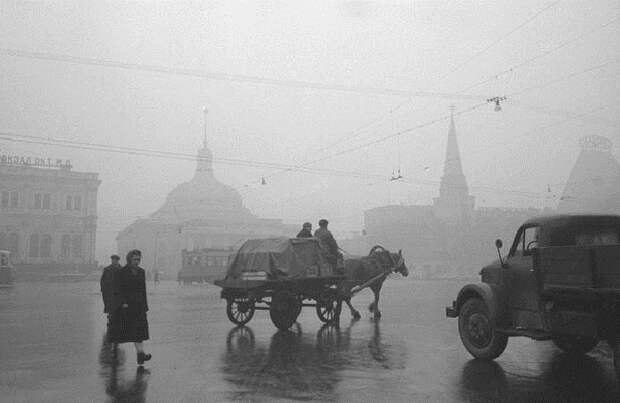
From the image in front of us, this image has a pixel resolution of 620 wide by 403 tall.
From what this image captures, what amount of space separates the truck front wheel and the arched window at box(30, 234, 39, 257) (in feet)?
275

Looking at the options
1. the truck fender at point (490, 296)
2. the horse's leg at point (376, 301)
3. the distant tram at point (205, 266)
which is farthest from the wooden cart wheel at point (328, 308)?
the distant tram at point (205, 266)

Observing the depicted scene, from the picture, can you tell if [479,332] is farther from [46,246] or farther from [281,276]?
[46,246]

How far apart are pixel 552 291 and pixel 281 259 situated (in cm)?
678

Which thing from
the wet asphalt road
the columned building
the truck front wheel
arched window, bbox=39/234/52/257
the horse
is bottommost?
the wet asphalt road

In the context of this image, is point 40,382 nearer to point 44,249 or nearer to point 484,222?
point 44,249

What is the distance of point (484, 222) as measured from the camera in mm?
100125

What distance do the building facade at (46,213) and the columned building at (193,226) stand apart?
1118 cm

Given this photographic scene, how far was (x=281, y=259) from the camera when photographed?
1284 cm

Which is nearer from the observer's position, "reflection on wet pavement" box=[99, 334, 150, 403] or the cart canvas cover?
"reflection on wet pavement" box=[99, 334, 150, 403]

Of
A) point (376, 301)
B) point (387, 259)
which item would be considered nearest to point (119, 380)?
point (376, 301)

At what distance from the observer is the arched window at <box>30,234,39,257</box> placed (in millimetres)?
81812

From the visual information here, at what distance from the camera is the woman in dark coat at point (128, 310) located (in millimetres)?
8789

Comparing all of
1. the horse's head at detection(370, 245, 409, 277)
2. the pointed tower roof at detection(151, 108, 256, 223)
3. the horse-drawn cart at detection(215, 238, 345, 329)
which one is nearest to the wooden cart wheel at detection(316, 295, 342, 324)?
the horse-drawn cart at detection(215, 238, 345, 329)

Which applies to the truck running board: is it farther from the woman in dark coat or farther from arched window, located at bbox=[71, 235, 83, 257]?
arched window, located at bbox=[71, 235, 83, 257]
